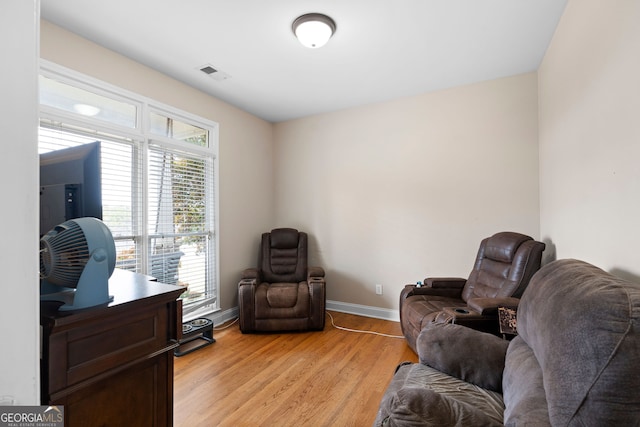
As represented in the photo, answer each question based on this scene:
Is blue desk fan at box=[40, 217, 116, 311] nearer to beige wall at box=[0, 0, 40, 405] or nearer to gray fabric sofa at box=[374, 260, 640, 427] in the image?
beige wall at box=[0, 0, 40, 405]

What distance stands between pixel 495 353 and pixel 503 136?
92.5 inches

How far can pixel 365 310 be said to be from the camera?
355 centimetres

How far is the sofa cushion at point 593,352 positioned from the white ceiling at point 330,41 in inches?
76.3

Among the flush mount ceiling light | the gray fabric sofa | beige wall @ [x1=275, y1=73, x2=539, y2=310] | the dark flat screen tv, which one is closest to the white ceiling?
the flush mount ceiling light

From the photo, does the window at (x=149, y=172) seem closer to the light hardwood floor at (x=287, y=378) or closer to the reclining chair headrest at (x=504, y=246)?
the light hardwood floor at (x=287, y=378)

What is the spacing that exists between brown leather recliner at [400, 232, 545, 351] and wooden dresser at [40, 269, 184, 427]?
68.1 inches

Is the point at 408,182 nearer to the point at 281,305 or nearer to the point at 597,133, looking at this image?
the point at 597,133

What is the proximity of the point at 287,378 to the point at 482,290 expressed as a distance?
181 centimetres

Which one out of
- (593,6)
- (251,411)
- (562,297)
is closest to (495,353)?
(562,297)

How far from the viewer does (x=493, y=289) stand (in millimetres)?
2357

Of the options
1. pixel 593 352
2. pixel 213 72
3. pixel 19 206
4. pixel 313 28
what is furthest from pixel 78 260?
pixel 213 72

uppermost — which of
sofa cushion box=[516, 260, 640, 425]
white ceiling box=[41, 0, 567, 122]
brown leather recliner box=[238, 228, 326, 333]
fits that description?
white ceiling box=[41, 0, 567, 122]

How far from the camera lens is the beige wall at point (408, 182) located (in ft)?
9.36

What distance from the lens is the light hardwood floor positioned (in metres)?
1.77
